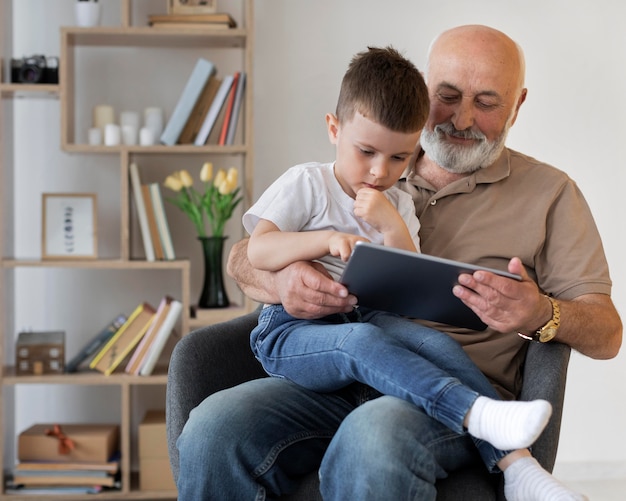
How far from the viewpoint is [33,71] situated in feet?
9.97

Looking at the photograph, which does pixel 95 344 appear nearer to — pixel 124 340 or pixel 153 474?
pixel 124 340

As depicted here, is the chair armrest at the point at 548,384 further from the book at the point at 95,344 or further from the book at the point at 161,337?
the book at the point at 95,344

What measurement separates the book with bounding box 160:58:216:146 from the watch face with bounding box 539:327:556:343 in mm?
1668

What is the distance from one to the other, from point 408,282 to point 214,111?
5.52 feet

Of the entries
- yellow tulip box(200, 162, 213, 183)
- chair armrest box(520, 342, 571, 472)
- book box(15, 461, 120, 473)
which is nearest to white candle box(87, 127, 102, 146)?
yellow tulip box(200, 162, 213, 183)

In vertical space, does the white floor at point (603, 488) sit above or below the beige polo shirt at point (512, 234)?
below

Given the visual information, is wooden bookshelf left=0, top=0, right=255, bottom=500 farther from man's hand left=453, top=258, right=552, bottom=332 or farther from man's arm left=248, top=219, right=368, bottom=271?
man's hand left=453, top=258, right=552, bottom=332

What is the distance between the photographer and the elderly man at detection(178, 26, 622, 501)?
57.4 inches

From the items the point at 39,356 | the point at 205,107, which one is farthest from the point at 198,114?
the point at 39,356

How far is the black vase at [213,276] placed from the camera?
307cm

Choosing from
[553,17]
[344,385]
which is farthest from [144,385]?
[553,17]

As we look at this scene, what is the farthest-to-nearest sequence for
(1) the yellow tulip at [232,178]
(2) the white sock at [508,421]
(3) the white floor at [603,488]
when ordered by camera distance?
(3) the white floor at [603,488]
(1) the yellow tulip at [232,178]
(2) the white sock at [508,421]

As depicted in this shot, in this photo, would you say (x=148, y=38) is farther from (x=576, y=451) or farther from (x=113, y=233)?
(x=576, y=451)

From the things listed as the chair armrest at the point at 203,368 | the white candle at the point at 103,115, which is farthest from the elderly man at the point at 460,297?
the white candle at the point at 103,115
